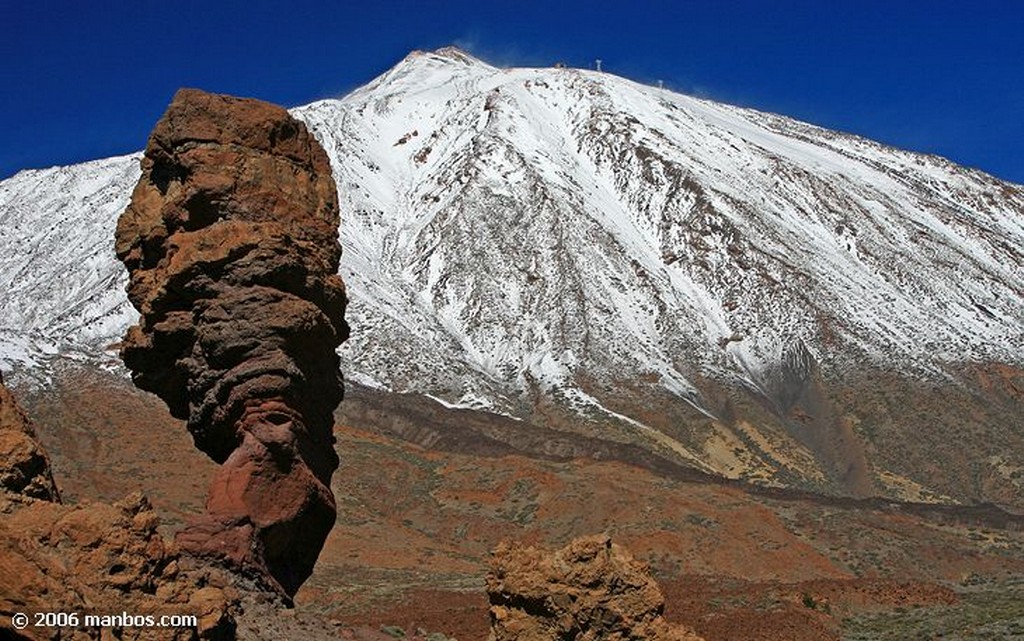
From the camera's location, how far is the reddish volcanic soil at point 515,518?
37812 mm

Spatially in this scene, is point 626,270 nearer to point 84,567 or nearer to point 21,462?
point 21,462

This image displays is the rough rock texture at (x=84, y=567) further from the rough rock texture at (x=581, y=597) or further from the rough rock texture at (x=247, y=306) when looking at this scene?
the rough rock texture at (x=247, y=306)

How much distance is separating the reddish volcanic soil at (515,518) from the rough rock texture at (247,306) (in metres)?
13.6

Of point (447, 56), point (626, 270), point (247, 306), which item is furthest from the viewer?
point (447, 56)

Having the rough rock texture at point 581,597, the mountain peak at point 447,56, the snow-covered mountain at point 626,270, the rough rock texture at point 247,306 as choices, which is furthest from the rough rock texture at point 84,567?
the mountain peak at point 447,56

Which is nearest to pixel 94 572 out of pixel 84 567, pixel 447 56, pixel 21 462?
pixel 84 567

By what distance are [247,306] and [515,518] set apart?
115 feet

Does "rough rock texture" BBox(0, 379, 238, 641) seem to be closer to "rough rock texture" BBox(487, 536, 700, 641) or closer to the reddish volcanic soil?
"rough rock texture" BBox(487, 536, 700, 641)

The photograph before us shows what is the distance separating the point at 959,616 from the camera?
2588 centimetres

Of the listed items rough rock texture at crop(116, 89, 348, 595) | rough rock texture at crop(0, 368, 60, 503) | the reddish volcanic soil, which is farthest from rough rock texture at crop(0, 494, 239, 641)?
the reddish volcanic soil

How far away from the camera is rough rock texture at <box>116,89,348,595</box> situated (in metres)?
16.0

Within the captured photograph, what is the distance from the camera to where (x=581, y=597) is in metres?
11.7

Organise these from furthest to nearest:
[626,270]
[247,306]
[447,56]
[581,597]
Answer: [447,56] → [626,270] → [247,306] → [581,597]

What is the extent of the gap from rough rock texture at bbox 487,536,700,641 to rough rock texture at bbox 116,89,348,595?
4.60 meters
